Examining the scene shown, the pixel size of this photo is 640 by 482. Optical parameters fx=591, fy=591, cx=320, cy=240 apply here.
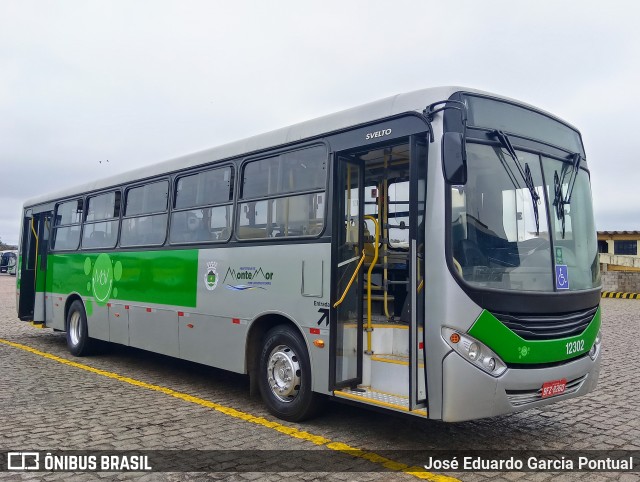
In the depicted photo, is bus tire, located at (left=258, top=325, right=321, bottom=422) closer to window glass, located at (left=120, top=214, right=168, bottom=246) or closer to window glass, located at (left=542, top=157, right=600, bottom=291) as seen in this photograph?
window glass, located at (left=542, top=157, right=600, bottom=291)

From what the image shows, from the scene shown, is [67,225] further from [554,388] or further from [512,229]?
[554,388]

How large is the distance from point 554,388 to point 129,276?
668 centimetres

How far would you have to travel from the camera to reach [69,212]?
11.6 metres

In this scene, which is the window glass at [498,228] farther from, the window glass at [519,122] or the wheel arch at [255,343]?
the wheel arch at [255,343]

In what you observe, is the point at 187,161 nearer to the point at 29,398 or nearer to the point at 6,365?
the point at 29,398

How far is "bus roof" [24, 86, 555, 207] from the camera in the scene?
5.31 meters

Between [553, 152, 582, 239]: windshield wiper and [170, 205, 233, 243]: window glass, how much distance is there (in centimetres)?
379

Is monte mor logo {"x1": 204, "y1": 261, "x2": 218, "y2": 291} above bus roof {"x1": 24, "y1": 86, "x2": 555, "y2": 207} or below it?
below

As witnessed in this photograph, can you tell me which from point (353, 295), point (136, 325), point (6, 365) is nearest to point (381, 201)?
point (353, 295)

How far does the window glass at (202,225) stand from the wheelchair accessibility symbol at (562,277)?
12.8ft

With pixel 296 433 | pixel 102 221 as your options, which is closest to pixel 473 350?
pixel 296 433

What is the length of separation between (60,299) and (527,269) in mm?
9621

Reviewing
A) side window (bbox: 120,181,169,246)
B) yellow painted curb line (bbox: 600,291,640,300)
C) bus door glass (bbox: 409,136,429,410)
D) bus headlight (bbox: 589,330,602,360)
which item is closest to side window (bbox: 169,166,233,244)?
side window (bbox: 120,181,169,246)

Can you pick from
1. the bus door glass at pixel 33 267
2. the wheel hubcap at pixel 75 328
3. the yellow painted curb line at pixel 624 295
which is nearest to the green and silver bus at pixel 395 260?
the wheel hubcap at pixel 75 328
